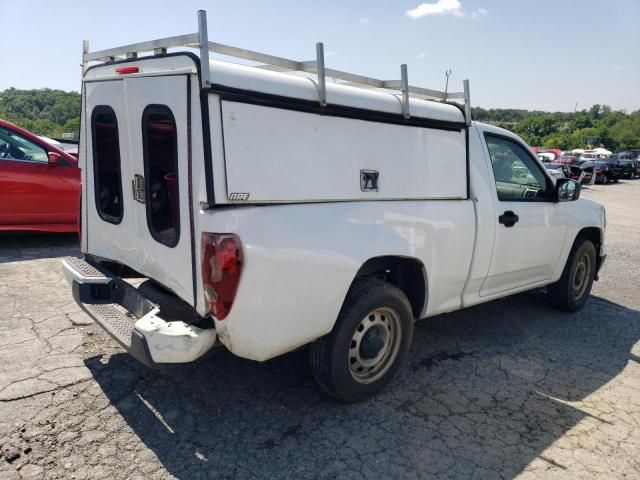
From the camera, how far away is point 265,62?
3057mm

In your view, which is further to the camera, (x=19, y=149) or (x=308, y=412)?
(x=19, y=149)

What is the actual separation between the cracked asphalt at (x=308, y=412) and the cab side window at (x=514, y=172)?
1304 millimetres

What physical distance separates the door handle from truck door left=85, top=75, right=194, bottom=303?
8.32 feet

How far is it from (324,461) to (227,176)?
1.61m

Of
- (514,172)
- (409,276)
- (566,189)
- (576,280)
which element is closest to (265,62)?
(409,276)

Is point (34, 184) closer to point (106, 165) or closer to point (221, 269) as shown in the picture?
point (106, 165)

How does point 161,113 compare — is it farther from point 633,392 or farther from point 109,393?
point 633,392

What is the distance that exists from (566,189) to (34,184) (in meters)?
6.32

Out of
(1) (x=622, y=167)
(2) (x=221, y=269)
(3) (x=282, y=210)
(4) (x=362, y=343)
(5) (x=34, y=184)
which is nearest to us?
(2) (x=221, y=269)

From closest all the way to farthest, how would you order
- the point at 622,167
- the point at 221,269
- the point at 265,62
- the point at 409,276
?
the point at 221,269, the point at 265,62, the point at 409,276, the point at 622,167

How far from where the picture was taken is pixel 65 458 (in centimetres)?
266

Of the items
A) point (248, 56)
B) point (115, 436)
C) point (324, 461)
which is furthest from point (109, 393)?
point (248, 56)

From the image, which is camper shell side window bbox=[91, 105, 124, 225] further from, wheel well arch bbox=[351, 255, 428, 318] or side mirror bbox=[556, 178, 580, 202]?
side mirror bbox=[556, 178, 580, 202]

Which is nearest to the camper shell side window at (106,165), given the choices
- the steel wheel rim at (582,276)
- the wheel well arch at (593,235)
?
the wheel well arch at (593,235)
